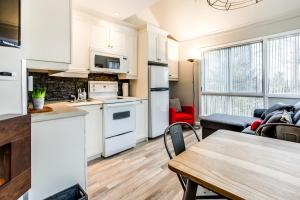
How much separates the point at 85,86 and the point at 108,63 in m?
0.59

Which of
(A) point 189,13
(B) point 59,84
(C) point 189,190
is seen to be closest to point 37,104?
(B) point 59,84

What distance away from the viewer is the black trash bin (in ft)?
4.50

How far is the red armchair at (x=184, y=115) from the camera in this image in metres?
3.93

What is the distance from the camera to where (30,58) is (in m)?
1.37

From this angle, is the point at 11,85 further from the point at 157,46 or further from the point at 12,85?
the point at 157,46

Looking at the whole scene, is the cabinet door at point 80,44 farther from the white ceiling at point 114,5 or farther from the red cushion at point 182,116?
the red cushion at point 182,116

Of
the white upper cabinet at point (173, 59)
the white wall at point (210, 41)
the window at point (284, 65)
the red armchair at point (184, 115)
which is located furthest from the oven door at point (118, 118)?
the window at point (284, 65)

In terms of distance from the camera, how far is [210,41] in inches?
166

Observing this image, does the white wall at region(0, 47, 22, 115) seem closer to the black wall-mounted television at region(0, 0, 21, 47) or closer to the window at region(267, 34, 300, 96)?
the black wall-mounted television at region(0, 0, 21, 47)

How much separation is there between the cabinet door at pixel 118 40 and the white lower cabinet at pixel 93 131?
4.09 ft

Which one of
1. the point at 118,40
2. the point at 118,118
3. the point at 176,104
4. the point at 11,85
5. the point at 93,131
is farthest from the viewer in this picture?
the point at 176,104

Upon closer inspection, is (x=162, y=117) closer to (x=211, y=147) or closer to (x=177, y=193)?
(x=177, y=193)

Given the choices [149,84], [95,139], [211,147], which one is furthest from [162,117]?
[211,147]

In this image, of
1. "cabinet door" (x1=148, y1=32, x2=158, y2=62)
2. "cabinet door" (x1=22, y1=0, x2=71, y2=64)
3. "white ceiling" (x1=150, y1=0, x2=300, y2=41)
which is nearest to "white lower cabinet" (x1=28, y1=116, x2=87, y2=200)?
"cabinet door" (x1=22, y1=0, x2=71, y2=64)
